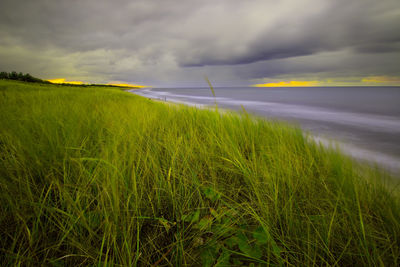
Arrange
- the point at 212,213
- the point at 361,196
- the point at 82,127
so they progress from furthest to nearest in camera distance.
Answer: the point at 82,127, the point at 361,196, the point at 212,213

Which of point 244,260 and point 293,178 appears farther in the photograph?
point 293,178

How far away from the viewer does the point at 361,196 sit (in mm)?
1060

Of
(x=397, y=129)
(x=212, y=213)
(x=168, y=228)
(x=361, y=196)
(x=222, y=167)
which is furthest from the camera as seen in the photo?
(x=397, y=129)

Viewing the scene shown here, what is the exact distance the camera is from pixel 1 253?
76cm

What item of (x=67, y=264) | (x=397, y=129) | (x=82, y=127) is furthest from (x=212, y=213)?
(x=397, y=129)

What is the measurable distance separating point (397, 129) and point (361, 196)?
23.8ft

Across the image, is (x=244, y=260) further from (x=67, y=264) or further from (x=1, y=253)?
(x=1, y=253)

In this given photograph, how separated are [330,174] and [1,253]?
6.82 feet

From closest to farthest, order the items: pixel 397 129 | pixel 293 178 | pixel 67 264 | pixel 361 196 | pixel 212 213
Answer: pixel 67 264, pixel 212 213, pixel 361 196, pixel 293 178, pixel 397 129

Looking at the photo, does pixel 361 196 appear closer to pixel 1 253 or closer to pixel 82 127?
pixel 1 253

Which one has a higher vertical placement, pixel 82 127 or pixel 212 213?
pixel 82 127

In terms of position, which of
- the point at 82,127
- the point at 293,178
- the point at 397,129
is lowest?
the point at 397,129

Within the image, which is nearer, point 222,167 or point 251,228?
point 251,228

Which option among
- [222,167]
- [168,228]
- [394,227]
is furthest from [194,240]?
[394,227]
